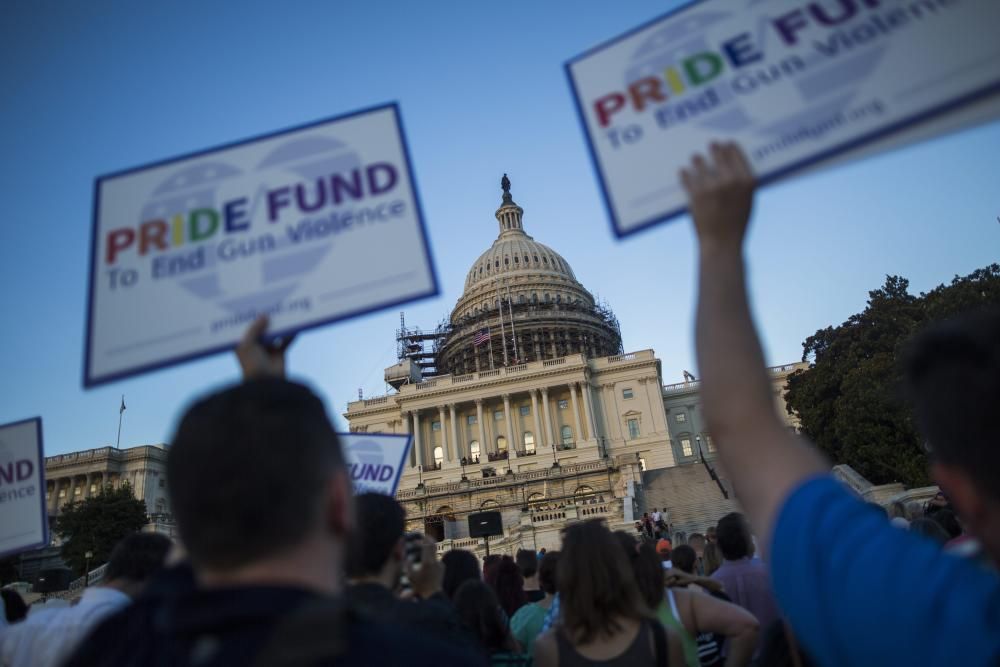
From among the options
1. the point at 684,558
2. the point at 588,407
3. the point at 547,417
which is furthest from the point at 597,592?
the point at 588,407

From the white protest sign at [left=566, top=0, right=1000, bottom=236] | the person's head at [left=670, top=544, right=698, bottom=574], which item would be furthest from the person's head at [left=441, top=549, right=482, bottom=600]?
the white protest sign at [left=566, top=0, right=1000, bottom=236]

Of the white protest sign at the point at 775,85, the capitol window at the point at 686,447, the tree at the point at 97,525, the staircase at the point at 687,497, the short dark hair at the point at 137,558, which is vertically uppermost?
the tree at the point at 97,525

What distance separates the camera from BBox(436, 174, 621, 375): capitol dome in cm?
7538

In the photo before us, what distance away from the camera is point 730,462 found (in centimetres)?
168

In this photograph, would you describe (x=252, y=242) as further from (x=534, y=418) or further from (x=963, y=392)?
(x=534, y=418)

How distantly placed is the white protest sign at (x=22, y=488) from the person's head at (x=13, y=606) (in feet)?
1.64

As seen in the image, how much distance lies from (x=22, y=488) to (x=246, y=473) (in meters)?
6.61

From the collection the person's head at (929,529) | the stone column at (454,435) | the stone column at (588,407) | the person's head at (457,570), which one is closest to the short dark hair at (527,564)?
the person's head at (457,570)

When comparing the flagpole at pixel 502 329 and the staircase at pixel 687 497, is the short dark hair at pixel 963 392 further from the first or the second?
the flagpole at pixel 502 329

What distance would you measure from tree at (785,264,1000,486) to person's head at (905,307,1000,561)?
27.0 metres

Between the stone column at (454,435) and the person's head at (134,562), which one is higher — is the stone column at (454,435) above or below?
above

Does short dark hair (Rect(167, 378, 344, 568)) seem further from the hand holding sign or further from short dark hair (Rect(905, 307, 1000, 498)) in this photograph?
short dark hair (Rect(905, 307, 1000, 498))

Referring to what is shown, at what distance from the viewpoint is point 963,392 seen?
1.33m

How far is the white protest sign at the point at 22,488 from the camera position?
639 centimetres
